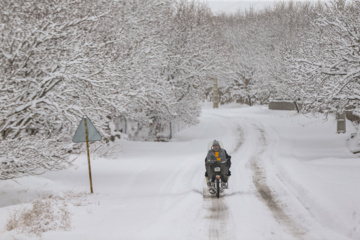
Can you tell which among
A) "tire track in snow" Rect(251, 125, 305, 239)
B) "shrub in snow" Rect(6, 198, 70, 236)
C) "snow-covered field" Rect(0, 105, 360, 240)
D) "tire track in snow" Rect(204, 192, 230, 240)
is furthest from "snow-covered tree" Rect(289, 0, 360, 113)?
"shrub in snow" Rect(6, 198, 70, 236)

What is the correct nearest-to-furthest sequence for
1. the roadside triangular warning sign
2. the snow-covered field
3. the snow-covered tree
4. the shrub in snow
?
the shrub in snow, the snow-covered field, the roadside triangular warning sign, the snow-covered tree

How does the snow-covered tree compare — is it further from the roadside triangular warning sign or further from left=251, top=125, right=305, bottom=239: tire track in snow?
the roadside triangular warning sign

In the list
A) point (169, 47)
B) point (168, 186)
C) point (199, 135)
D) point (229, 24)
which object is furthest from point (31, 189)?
point (229, 24)

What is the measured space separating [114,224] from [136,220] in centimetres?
58

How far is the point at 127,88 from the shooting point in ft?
63.0

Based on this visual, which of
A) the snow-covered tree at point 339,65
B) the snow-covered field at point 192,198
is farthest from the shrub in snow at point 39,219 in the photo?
the snow-covered tree at point 339,65

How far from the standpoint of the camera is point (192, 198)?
11.5m

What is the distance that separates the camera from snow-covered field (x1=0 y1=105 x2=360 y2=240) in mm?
8445

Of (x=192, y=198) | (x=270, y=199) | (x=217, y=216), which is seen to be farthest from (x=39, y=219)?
Answer: (x=270, y=199)

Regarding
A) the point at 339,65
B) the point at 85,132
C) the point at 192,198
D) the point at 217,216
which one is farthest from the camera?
the point at 339,65

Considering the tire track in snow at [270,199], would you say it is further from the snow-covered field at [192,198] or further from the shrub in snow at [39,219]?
the shrub in snow at [39,219]

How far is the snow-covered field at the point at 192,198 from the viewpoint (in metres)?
8.45

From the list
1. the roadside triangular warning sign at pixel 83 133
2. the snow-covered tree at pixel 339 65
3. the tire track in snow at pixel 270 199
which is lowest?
the tire track in snow at pixel 270 199

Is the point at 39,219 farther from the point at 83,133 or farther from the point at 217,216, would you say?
the point at 217,216
